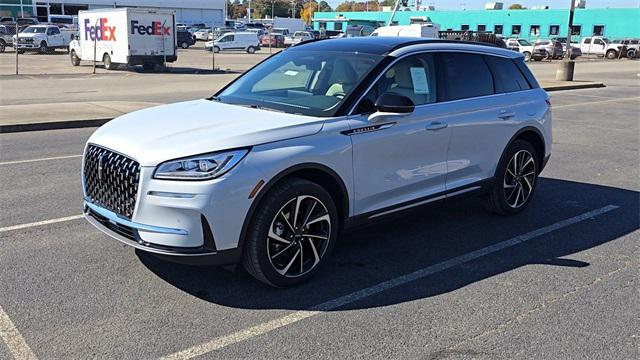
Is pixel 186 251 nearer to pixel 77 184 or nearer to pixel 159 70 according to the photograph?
pixel 77 184

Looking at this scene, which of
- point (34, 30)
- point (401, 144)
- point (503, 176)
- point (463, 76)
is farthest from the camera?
point (34, 30)

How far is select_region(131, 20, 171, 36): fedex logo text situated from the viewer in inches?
1081

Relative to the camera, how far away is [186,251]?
152 inches

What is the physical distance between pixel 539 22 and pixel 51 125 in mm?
75604

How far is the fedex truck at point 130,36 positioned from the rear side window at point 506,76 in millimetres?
23644

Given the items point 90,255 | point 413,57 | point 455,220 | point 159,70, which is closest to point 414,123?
point 413,57

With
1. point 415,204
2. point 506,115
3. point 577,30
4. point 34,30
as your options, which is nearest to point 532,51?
point 577,30

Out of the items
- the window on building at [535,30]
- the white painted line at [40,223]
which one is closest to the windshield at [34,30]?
the white painted line at [40,223]

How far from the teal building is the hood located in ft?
193

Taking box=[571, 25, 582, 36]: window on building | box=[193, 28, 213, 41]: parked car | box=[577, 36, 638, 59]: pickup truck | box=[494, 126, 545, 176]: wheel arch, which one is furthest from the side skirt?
box=[571, 25, 582, 36]: window on building

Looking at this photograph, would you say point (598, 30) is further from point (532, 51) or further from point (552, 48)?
point (532, 51)

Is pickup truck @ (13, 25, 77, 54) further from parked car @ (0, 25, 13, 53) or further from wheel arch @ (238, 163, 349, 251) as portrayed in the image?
wheel arch @ (238, 163, 349, 251)

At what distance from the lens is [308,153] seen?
4.20 meters

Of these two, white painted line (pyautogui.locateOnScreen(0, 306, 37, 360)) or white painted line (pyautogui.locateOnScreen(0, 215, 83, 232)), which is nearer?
white painted line (pyautogui.locateOnScreen(0, 306, 37, 360))
